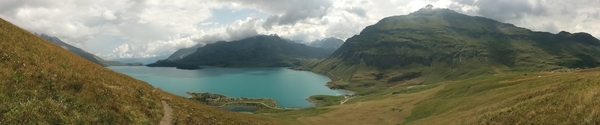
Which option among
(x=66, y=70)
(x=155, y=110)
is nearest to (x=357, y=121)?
(x=155, y=110)

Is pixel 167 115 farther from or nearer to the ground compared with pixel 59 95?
nearer to the ground

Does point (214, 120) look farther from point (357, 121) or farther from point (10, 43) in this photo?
point (357, 121)

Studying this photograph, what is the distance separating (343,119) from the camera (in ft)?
275

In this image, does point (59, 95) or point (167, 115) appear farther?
point (167, 115)

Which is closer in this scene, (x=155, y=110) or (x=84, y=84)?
(x=84, y=84)

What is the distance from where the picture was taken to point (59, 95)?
883 inches

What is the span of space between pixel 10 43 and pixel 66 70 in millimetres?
5915

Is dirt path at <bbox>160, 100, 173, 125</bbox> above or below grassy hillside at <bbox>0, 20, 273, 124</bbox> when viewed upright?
below

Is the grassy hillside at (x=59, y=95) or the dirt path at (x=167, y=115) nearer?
the grassy hillside at (x=59, y=95)

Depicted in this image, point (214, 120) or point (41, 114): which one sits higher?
point (41, 114)

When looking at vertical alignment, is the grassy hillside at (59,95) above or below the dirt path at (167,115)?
above

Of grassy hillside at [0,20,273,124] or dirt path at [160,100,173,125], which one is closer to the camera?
grassy hillside at [0,20,273,124]

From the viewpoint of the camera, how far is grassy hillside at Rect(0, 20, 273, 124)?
19.2m

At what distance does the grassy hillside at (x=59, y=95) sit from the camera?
19.2 m
